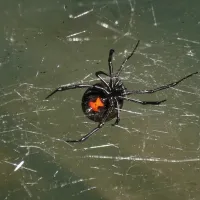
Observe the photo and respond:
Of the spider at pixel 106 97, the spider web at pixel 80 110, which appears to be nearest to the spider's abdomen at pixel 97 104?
the spider at pixel 106 97

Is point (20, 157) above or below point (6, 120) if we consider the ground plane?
below

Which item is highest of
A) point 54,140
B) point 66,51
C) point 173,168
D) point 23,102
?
point 66,51

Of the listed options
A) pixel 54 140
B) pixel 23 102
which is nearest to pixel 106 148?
pixel 54 140

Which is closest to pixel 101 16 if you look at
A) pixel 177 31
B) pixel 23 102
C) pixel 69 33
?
pixel 69 33

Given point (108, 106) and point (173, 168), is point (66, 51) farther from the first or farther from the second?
point (173, 168)

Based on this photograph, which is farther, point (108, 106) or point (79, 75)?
point (79, 75)

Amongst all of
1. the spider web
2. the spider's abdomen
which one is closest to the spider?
the spider's abdomen

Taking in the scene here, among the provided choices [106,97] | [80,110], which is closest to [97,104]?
[106,97]
